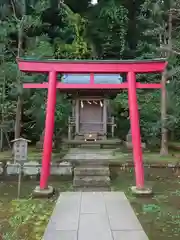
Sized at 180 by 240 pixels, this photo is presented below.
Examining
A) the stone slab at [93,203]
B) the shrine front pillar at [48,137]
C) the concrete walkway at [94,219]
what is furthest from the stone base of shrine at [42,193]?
the stone slab at [93,203]

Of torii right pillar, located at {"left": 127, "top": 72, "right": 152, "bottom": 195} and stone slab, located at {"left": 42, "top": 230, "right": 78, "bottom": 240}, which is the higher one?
torii right pillar, located at {"left": 127, "top": 72, "right": 152, "bottom": 195}

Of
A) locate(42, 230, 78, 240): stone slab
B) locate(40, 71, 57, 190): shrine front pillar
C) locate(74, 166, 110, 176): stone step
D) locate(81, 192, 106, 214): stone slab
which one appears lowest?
locate(81, 192, 106, 214): stone slab

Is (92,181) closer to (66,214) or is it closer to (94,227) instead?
(66,214)

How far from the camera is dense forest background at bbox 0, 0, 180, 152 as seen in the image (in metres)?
12.7

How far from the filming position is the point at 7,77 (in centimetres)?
1322

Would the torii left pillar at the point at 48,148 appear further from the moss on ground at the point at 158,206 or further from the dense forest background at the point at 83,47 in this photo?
the dense forest background at the point at 83,47

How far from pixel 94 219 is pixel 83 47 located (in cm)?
1139

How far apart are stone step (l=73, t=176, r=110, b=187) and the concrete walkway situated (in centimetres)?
98

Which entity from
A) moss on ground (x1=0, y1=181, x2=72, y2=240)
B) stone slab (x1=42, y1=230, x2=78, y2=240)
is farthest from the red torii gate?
stone slab (x1=42, y1=230, x2=78, y2=240)

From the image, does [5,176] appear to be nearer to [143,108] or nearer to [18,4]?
[143,108]

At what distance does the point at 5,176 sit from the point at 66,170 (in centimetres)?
198

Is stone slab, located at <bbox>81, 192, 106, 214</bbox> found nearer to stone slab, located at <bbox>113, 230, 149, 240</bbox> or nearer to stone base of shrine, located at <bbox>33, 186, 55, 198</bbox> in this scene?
stone base of shrine, located at <bbox>33, 186, 55, 198</bbox>

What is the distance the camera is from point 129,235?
461cm

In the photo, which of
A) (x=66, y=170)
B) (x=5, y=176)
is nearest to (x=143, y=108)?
(x=66, y=170)
